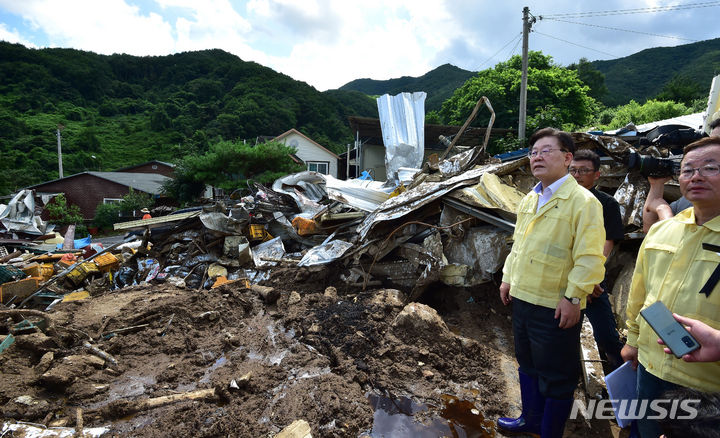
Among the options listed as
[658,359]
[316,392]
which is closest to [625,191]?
[658,359]

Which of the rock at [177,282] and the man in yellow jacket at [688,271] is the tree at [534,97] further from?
the man in yellow jacket at [688,271]

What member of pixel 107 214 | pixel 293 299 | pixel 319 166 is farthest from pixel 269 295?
pixel 107 214

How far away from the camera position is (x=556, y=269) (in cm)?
191

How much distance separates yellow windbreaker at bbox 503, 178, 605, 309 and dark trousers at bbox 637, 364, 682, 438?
0.43 m

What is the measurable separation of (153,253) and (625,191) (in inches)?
340

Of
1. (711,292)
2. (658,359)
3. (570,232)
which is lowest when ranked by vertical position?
(658,359)

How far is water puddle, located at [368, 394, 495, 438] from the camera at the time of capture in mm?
2395

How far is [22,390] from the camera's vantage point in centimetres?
276

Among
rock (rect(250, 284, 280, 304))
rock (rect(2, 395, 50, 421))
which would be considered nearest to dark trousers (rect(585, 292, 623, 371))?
rock (rect(250, 284, 280, 304))

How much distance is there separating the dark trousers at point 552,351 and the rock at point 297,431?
4.97ft

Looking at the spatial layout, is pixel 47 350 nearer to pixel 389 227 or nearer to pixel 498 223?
pixel 389 227

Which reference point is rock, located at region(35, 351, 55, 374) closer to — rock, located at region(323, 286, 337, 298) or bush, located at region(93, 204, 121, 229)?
rock, located at region(323, 286, 337, 298)

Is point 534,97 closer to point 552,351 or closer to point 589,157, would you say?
point 589,157

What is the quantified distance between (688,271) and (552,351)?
83 cm
